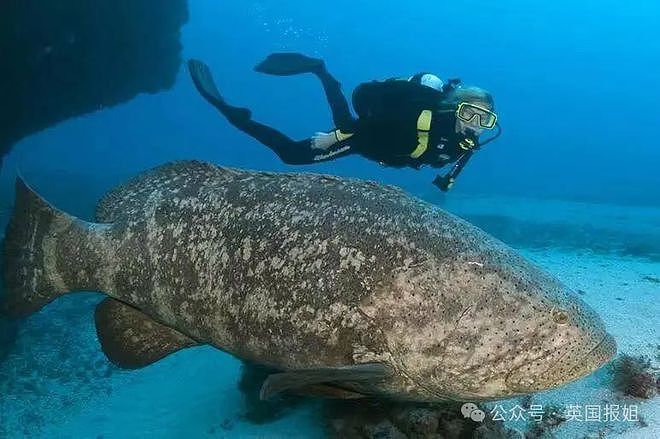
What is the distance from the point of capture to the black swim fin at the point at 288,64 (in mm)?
8273

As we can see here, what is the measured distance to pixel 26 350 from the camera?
26.0 ft

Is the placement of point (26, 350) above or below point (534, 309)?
below

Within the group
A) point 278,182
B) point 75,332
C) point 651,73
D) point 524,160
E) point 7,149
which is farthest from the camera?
point 651,73

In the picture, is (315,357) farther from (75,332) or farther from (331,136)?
(75,332)

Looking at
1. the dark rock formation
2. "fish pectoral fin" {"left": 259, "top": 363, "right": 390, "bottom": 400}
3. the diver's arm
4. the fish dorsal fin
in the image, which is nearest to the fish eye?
"fish pectoral fin" {"left": 259, "top": 363, "right": 390, "bottom": 400}

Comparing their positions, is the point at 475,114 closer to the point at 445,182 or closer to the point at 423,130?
the point at 423,130

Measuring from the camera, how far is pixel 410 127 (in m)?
5.88

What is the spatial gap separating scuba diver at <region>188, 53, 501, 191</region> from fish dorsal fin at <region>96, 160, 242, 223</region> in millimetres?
2914

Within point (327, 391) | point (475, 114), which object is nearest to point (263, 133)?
point (475, 114)

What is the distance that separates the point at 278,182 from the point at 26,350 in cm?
673

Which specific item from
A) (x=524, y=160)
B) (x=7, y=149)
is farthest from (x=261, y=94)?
(x=7, y=149)

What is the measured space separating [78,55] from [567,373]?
1328 centimetres

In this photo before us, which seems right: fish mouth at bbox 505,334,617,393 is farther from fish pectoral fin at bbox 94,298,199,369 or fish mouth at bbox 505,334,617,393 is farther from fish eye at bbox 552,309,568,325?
fish pectoral fin at bbox 94,298,199,369

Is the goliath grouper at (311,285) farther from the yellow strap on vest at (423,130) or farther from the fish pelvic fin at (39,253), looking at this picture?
the yellow strap on vest at (423,130)
